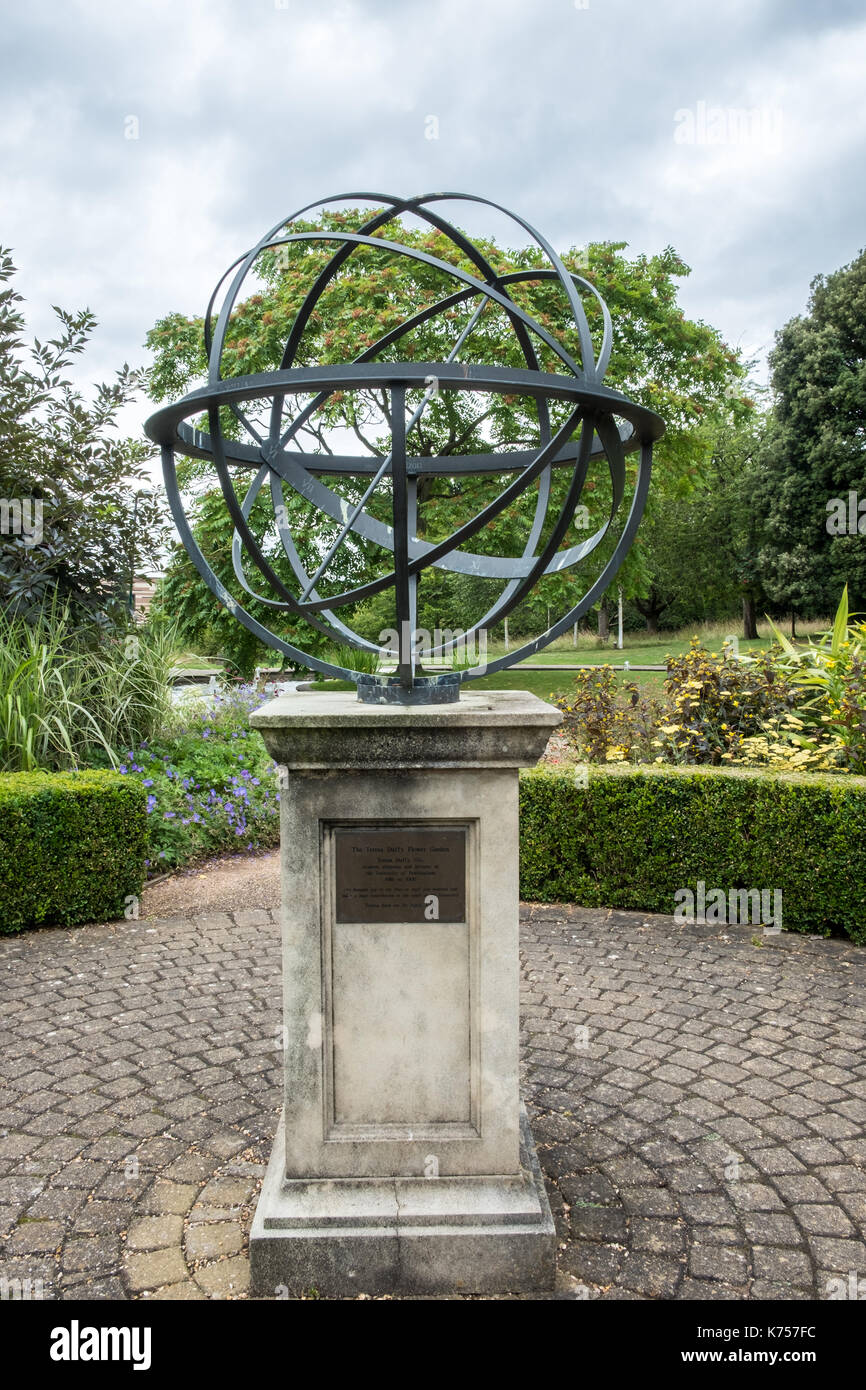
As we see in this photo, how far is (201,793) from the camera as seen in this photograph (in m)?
7.52

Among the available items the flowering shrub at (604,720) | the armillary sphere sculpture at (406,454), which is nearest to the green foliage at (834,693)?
the flowering shrub at (604,720)

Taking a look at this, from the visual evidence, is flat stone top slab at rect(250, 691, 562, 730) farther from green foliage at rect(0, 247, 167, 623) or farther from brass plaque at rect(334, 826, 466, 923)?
green foliage at rect(0, 247, 167, 623)

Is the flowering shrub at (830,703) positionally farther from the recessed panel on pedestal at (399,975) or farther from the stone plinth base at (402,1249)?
the stone plinth base at (402,1249)

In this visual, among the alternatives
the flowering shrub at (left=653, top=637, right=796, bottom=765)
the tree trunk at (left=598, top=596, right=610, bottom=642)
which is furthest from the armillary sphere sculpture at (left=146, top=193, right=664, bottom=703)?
the tree trunk at (left=598, top=596, right=610, bottom=642)

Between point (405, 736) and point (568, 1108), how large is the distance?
197 cm

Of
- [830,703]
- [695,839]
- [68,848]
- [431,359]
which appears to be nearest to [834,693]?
[830,703]

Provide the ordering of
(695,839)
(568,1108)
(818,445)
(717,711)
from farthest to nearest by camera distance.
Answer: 1. (818,445)
2. (717,711)
3. (695,839)
4. (568,1108)

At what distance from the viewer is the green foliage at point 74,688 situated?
21.9ft

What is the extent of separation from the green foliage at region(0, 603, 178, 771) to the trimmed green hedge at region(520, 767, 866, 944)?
3.63m

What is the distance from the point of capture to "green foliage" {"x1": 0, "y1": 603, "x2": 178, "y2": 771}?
6660 mm

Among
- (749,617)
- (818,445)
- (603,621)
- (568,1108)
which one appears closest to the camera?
(568,1108)

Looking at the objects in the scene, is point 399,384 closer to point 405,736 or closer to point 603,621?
point 405,736

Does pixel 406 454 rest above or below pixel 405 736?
above

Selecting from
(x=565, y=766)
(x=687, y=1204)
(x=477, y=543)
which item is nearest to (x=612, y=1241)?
(x=687, y=1204)
